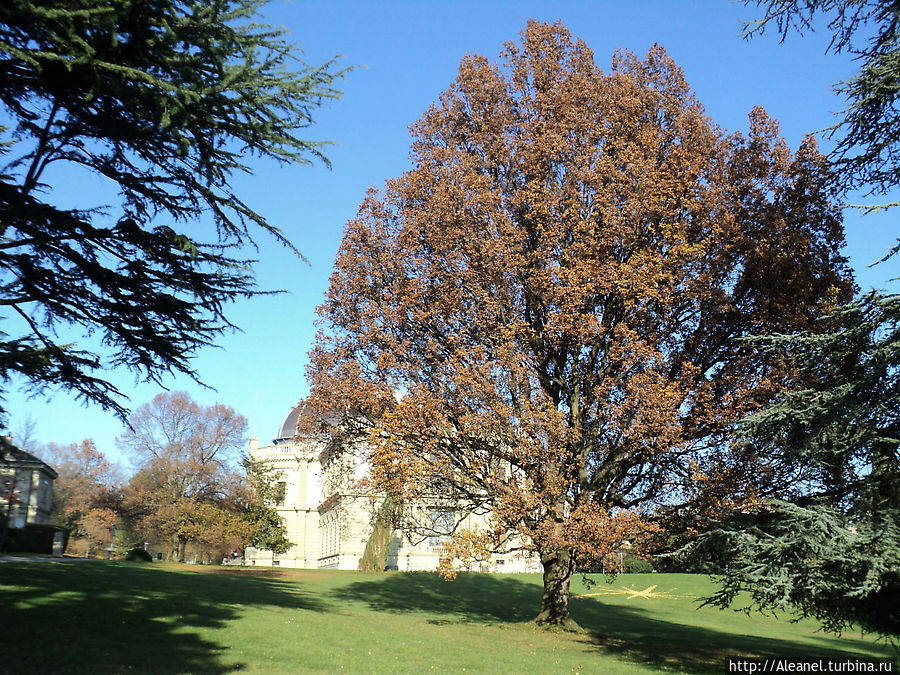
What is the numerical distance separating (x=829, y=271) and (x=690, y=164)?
4151 mm

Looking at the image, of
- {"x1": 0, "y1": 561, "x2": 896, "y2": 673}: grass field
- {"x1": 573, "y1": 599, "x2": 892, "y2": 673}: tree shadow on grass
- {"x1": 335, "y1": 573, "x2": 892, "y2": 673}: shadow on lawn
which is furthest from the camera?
{"x1": 335, "y1": 573, "x2": 892, "y2": 673}: shadow on lawn

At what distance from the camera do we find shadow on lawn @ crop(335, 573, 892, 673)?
Answer: 1666cm

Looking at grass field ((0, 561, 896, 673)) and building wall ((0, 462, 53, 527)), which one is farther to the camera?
building wall ((0, 462, 53, 527))

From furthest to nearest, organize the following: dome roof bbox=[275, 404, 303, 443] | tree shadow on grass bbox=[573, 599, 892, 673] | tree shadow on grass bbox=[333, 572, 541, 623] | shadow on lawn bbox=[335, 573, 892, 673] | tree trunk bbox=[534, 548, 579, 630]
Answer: dome roof bbox=[275, 404, 303, 443]
tree shadow on grass bbox=[333, 572, 541, 623]
tree trunk bbox=[534, 548, 579, 630]
shadow on lawn bbox=[335, 573, 892, 673]
tree shadow on grass bbox=[573, 599, 892, 673]

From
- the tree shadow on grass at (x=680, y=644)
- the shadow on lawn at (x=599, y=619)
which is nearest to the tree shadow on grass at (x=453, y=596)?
the shadow on lawn at (x=599, y=619)

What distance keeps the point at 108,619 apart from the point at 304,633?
3938 millimetres

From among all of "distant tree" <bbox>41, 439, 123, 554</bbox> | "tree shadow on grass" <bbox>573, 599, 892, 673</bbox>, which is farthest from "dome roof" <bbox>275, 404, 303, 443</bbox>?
"tree shadow on grass" <bbox>573, 599, 892, 673</bbox>

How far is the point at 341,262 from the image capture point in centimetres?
2020

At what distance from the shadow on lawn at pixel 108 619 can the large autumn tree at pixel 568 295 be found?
5.61m

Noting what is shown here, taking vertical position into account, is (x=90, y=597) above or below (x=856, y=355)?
below

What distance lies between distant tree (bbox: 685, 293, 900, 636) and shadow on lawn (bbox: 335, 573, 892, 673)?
3.75 metres

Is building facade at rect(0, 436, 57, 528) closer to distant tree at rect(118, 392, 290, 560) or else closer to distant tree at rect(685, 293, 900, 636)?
distant tree at rect(118, 392, 290, 560)

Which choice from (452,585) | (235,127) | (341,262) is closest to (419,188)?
(341,262)

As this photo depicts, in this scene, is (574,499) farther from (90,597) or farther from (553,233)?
(90,597)
